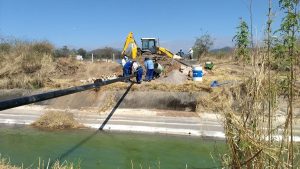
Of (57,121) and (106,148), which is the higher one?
(57,121)

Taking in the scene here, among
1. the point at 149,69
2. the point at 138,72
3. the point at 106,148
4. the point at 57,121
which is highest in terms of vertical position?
the point at 149,69

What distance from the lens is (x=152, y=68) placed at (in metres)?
21.2

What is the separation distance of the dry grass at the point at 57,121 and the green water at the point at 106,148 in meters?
0.56

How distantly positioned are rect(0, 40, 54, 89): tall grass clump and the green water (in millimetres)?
6938

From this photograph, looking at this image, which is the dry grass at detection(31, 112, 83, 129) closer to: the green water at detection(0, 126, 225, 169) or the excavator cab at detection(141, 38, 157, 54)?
the green water at detection(0, 126, 225, 169)

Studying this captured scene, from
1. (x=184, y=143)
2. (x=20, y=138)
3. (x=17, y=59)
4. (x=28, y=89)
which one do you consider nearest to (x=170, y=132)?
(x=184, y=143)

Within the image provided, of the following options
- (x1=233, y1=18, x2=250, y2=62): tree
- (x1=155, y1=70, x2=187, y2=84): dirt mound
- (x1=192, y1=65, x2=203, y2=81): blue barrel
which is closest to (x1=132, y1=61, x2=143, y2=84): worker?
(x1=155, y1=70, x2=187, y2=84): dirt mound

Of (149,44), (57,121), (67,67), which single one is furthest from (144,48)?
(57,121)

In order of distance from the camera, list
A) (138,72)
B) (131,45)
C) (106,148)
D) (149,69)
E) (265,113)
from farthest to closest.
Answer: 1. (131,45)
2. (149,69)
3. (138,72)
4. (106,148)
5. (265,113)

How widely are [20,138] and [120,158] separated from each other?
15.6 feet

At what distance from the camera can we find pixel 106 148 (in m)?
13.5

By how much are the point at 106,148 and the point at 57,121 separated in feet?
13.0

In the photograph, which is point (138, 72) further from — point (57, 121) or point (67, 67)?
point (67, 67)

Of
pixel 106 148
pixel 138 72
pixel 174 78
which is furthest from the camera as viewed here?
pixel 174 78
